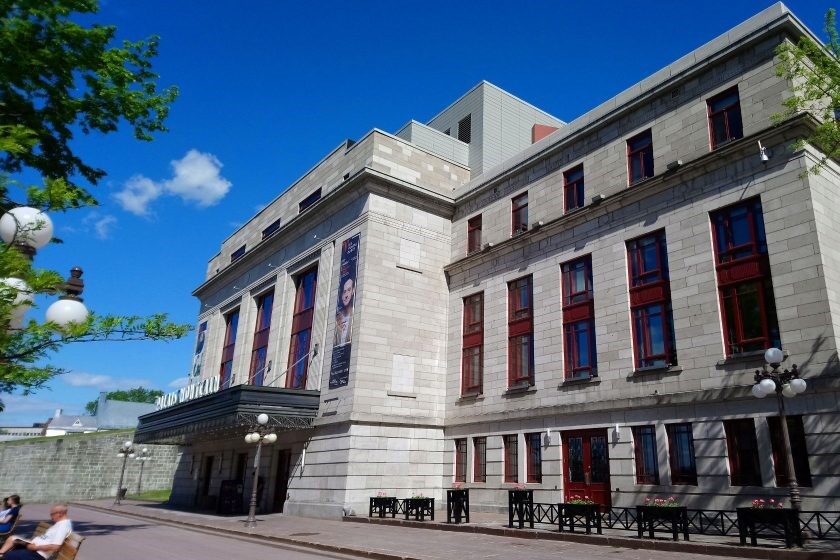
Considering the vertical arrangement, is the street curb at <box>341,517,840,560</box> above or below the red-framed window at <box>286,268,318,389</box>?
below

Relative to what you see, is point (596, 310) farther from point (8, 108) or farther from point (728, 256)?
point (8, 108)

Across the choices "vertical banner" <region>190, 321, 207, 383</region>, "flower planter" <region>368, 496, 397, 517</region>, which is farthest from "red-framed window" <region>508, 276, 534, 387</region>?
"vertical banner" <region>190, 321, 207, 383</region>

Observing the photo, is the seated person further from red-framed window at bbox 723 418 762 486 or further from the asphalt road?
red-framed window at bbox 723 418 762 486

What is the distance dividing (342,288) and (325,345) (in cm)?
319

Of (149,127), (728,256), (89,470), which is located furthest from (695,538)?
(89,470)

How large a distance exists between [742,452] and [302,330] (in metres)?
23.7

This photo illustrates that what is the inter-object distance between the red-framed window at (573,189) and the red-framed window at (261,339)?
67.9ft

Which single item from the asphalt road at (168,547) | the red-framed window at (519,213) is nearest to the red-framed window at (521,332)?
the red-framed window at (519,213)

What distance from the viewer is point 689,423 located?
20297 mm

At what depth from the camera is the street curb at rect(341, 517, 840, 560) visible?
13187 mm

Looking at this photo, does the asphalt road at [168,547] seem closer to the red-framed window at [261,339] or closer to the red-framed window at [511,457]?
the red-framed window at [511,457]

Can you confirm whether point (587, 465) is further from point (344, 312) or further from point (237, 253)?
point (237, 253)

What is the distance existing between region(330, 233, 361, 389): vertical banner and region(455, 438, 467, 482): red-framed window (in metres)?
6.66

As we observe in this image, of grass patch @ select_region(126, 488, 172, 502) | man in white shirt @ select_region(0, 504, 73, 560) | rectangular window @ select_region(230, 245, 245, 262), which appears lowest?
grass patch @ select_region(126, 488, 172, 502)
